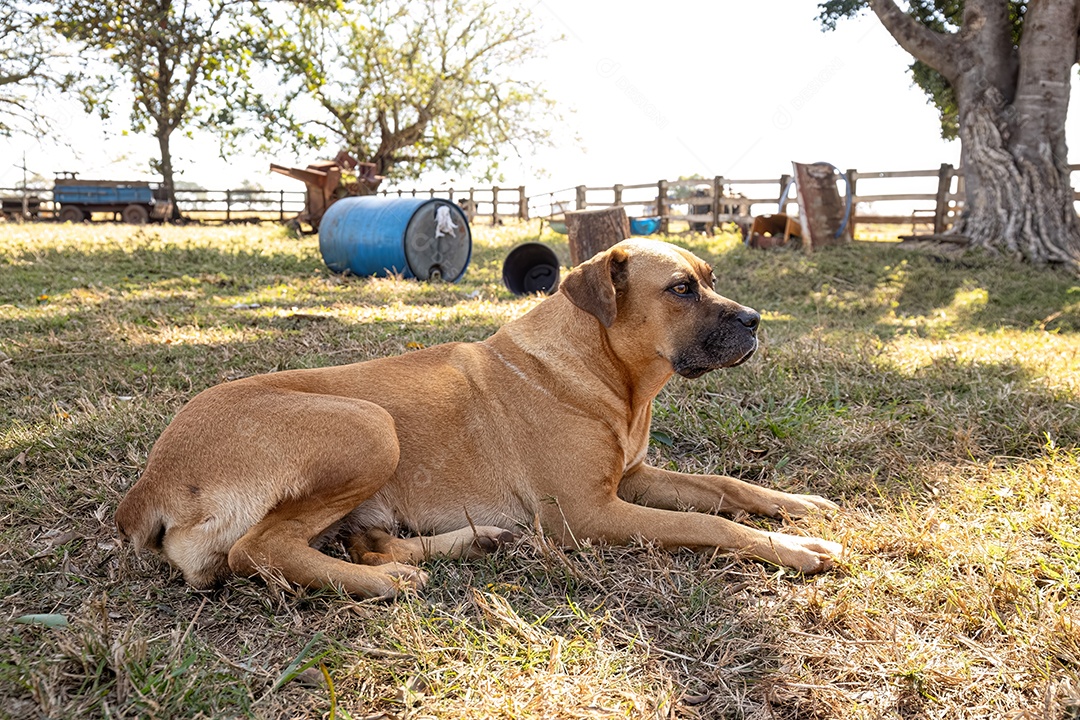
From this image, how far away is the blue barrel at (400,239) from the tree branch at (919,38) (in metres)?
8.21

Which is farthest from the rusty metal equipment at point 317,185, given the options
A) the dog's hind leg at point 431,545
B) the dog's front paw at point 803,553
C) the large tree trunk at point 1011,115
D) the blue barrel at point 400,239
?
the dog's front paw at point 803,553

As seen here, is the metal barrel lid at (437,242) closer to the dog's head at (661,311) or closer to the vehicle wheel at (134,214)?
the dog's head at (661,311)

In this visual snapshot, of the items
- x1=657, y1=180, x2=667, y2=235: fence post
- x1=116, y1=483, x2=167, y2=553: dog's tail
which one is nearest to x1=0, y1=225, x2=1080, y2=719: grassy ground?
x1=116, y1=483, x2=167, y2=553: dog's tail

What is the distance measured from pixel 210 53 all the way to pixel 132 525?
13177 millimetres

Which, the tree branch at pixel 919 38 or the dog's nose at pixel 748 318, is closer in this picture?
the dog's nose at pixel 748 318

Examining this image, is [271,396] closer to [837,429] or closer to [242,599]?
[242,599]

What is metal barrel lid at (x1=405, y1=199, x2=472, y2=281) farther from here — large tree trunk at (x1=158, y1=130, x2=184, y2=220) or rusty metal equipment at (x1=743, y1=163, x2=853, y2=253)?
large tree trunk at (x1=158, y1=130, x2=184, y2=220)

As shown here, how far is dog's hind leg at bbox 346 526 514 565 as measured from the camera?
303cm

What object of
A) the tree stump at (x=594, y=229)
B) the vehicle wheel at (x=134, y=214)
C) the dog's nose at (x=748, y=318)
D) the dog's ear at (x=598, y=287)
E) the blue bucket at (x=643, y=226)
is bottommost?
the dog's nose at (x=748, y=318)

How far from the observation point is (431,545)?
10.1ft

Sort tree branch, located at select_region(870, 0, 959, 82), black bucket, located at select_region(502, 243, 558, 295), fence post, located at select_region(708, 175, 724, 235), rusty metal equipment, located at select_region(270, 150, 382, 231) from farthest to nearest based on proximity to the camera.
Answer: rusty metal equipment, located at select_region(270, 150, 382, 231), fence post, located at select_region(708, 175, 724, 235), tree branch, located at select_region(870, 0, 959, 82), black bucket, located at select_region(502, 243, 558, 295)

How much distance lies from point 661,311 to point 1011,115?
1260cm

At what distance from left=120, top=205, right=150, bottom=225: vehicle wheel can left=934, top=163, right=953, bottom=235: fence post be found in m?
24.9

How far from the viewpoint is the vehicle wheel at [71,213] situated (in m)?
27.1
